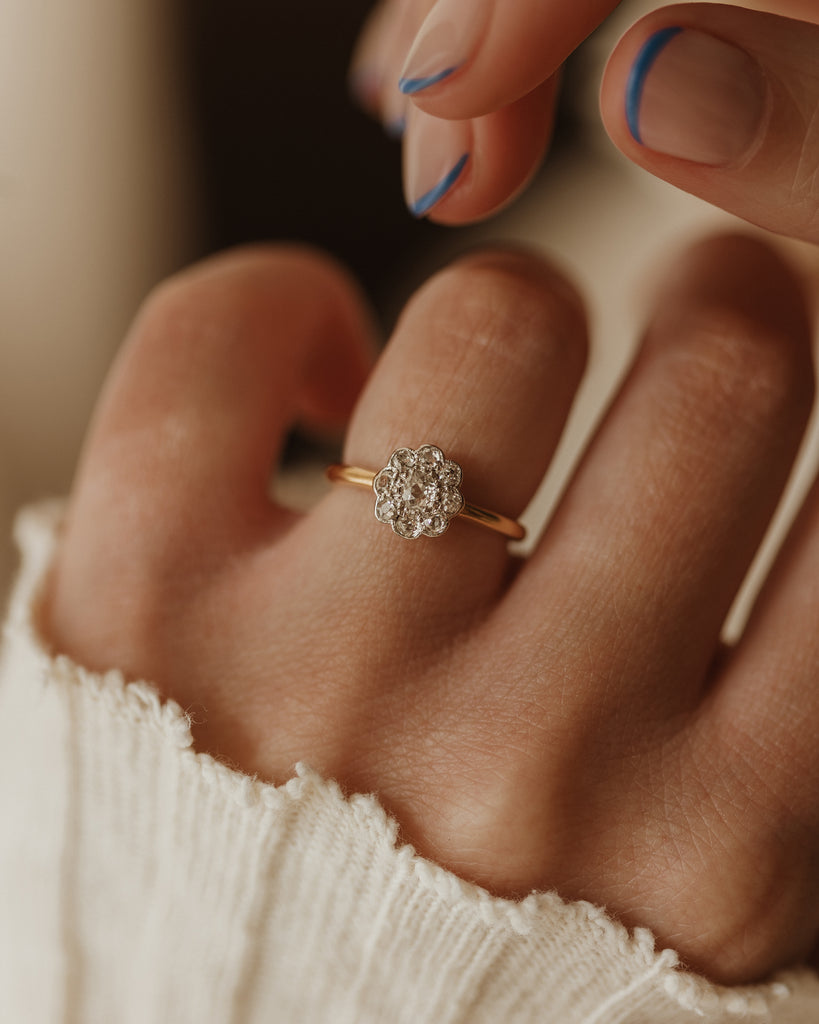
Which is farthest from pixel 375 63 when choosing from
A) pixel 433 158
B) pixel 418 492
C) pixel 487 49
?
pixel 418 492

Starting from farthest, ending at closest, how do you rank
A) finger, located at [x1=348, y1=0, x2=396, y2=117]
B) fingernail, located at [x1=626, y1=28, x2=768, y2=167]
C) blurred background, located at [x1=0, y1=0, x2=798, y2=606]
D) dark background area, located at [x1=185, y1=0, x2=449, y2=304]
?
1. dark background area, located at [x1=185, y1=0, x2=449, y2=304]
2. blurred background, located at [x1=0, y1=0, x2=798, y2=606]
3. finger, located at [x1=348, y1=0, x2=396, y2=117]
4. fingernail, located at [x1=626, y1=28, x2=768, y2=167]

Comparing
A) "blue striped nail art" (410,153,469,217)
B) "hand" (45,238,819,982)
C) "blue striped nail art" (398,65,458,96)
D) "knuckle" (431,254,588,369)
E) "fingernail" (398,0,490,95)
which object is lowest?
"hand" (45,238,819,982)

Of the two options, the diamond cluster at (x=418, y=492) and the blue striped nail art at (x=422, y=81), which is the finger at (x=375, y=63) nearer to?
the blue striped nail art at (x=422, y=81)

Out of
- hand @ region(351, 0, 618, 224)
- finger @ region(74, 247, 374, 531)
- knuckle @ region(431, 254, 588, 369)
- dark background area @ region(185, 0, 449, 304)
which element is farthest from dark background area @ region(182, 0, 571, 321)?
knuckle @ region(431, 254, 588, 369)

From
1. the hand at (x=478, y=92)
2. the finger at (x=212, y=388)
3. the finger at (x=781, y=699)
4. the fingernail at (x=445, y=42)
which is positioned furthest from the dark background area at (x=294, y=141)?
the finger at (x=781, y=699)

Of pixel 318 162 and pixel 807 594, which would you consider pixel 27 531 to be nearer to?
pixel 807 594

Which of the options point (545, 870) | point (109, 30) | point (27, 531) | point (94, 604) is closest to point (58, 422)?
point (109, 30)

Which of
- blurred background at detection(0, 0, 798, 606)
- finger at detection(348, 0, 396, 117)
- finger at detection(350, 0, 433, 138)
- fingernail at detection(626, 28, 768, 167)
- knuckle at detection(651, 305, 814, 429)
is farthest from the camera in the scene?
blurred background at detection(0, 0, 798, 606)

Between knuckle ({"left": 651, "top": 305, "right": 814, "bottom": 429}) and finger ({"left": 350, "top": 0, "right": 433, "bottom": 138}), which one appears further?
finger ({"left": 350, "top": 0, "right": 433, "bottom": 138})

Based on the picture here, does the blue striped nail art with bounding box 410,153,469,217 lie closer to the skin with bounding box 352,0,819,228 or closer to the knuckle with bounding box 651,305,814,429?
the skin with bounding box 352,0,819,228
